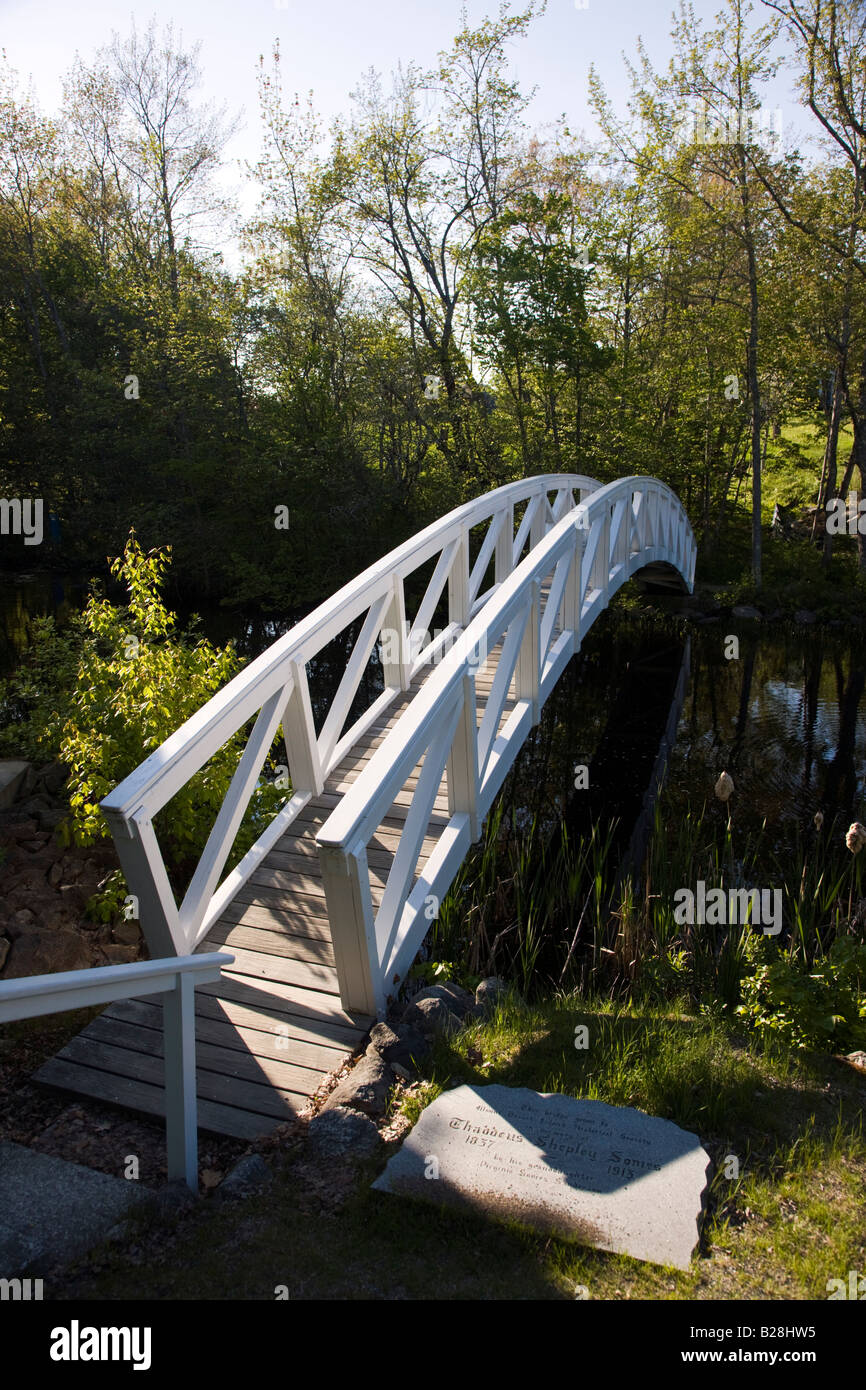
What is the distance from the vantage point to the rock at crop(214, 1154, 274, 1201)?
9.16 feet

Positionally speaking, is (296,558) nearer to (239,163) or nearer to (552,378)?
(552,378)

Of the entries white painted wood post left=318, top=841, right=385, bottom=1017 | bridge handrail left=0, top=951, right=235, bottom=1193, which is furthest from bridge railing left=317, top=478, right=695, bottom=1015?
bridge handrail left=0, top=951, right=235, bottom=1193

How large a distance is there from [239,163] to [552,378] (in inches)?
336

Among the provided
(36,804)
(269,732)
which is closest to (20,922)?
(269,732)

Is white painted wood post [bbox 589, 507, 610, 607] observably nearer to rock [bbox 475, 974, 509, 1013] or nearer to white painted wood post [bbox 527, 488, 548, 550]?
white painted wood post [bbox 527, 488, 548, 550]

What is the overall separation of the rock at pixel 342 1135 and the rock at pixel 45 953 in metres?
2.00

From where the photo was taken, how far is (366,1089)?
3293 millimetres

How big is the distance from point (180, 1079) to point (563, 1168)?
1305 mm

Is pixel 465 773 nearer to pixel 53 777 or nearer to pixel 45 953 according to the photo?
pixel 45 953

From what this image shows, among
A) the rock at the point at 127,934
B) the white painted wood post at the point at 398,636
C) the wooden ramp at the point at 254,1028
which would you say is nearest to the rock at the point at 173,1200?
the wooden ramp at the point at 254,1028

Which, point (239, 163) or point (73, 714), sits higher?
point (239, 163)

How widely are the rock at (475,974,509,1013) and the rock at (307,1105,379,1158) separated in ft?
3.79

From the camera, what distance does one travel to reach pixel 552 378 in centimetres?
1845

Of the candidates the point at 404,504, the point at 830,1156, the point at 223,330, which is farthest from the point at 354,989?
the point at 223,330
